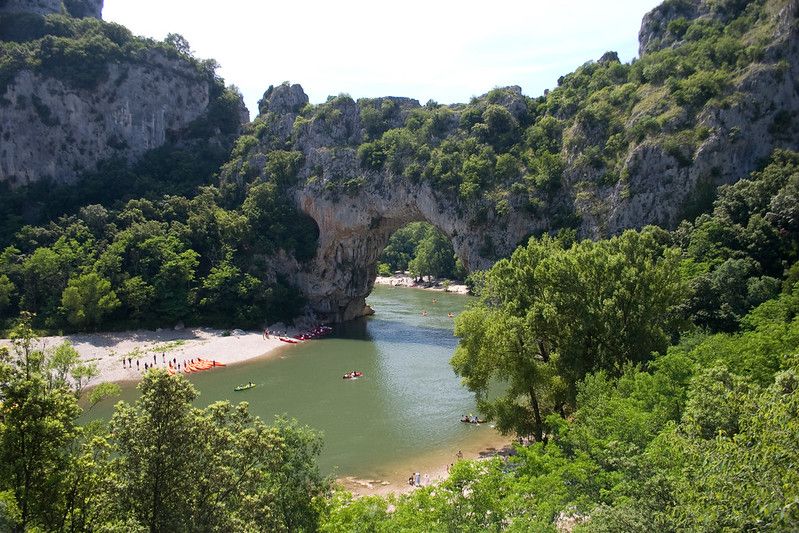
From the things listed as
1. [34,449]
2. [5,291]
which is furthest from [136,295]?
[34,449]

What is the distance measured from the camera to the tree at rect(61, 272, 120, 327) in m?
49.5

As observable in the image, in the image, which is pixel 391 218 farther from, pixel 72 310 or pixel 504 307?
pixel 504 307

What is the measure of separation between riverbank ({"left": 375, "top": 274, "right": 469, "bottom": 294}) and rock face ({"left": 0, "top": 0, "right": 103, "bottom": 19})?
218 feet

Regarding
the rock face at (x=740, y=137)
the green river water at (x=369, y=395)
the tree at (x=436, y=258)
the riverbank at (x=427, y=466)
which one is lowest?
the riverbank at (x=427, y=466)

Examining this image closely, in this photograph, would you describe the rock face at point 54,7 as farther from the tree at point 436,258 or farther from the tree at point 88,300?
the tree at point 436,258

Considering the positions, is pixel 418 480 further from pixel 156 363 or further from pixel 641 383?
pixel 156 363

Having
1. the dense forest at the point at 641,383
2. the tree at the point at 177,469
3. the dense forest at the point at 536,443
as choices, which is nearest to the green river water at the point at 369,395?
the dense forest at the point at 641,383

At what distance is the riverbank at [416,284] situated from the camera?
88100 millimetres

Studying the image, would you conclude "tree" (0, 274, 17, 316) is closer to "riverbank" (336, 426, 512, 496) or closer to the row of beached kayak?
the row of beached kayak

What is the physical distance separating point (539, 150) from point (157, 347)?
41679mm

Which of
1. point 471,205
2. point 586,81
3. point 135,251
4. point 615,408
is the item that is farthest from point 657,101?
point 135,251

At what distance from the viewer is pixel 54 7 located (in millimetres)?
79812

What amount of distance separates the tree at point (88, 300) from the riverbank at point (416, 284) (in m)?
49.9

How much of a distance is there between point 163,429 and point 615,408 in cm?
1398
